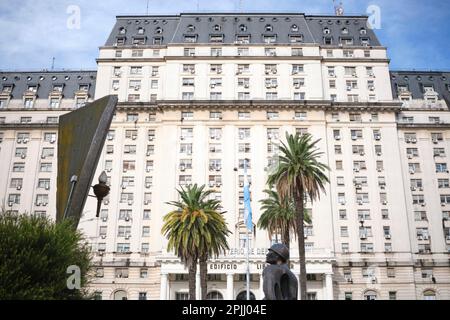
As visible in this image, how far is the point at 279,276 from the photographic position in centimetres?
1042

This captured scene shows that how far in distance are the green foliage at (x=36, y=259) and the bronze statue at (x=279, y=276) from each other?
10686mm

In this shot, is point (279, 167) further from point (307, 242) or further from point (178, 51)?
point (178, 51)

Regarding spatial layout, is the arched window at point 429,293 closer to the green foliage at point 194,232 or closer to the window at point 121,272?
the green foliage at point 194,232

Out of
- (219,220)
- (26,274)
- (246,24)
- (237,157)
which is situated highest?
(246,24)

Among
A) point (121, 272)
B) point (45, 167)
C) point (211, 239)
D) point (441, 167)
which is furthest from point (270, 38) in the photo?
point (211, 239)

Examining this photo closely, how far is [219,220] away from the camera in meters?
41.1

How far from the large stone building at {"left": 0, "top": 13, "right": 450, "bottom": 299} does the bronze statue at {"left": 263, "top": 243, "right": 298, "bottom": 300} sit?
4484cm

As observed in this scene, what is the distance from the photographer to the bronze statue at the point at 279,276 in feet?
33.7

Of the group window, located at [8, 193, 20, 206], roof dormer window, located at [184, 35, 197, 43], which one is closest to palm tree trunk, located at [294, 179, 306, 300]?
roof dormer window, located at [184, 35, 197, 43]

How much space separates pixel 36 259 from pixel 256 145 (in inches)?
1930

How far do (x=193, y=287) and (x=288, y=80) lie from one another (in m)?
39.9

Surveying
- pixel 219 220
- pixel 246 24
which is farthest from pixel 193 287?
pixel 246 24

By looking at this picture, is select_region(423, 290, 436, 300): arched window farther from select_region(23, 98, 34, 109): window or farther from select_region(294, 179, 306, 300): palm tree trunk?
select_region(23, 98, 34, 109): window

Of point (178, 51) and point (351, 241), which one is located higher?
point (178, 51)
